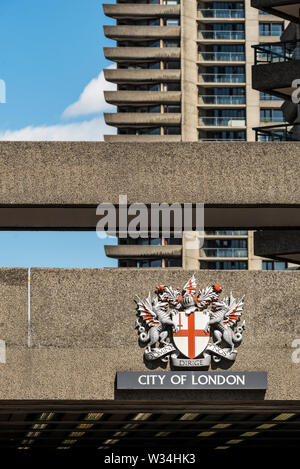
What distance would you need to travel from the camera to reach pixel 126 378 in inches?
781

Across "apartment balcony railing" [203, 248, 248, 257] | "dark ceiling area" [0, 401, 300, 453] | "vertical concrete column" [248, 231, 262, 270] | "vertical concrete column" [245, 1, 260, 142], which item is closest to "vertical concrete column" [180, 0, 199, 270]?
"apartment balcony railing" [203, 248, 248, 257]

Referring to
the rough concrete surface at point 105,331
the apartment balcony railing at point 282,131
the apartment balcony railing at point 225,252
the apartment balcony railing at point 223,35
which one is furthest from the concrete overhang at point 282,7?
the apartment balcony railing at point 223,35

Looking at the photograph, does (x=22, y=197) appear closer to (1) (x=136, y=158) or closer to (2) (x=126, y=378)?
(1) (x=136, y=158)

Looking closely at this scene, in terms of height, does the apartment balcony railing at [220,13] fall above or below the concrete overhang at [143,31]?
above

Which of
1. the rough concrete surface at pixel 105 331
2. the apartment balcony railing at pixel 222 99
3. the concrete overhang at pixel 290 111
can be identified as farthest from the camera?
the apartment balcony railing at pixel 222 99

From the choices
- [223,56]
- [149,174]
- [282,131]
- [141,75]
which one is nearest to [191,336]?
[149,174]

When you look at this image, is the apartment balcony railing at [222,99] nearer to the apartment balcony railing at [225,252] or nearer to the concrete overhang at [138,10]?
the concrete overhang at [138,10]

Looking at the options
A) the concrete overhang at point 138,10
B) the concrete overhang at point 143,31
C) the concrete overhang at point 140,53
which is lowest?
the concrete overhang at point 140,53

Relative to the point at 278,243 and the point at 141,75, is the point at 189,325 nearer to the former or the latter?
the point at 278,243

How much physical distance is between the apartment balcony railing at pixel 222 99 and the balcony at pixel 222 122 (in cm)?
175

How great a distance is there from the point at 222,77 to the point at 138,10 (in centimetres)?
1122

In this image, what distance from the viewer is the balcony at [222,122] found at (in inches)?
3794

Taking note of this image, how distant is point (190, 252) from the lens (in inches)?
3590
